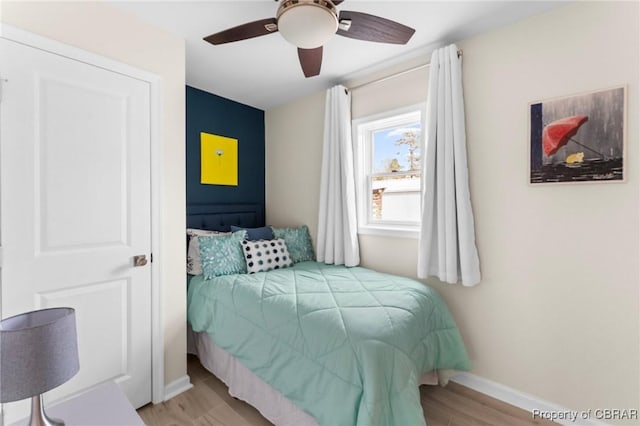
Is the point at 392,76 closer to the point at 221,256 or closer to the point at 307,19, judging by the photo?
the point at 307,19

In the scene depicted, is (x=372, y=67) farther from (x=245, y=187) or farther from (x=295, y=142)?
(x=245, y=187)

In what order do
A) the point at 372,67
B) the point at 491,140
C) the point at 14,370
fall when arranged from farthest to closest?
the point at 372,67 < the point at 491,140 < the point at 14,370

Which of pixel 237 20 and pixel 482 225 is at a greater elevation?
pixel 237 20

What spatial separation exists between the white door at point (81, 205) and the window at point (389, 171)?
5.71 ft

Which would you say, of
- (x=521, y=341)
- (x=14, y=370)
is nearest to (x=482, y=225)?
(x=521, y=341)

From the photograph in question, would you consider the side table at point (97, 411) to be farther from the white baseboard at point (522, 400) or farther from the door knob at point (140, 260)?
the white baseboard at point (522, 400)

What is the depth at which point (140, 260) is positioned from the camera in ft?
5.93

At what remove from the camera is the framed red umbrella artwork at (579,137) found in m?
1.56

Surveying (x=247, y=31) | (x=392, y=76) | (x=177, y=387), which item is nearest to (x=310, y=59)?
(x=247, y=31)

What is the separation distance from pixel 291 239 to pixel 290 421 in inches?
62.5

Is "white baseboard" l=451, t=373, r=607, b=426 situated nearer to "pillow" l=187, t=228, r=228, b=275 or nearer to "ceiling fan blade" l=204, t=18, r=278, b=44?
"pillow" l=187, t=228, r=228, b=275

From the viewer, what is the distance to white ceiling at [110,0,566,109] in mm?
1708

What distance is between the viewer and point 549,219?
69.7 inches

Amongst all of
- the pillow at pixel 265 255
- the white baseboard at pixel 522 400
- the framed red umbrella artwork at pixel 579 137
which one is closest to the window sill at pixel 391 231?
the pillow at pixel 265 255
